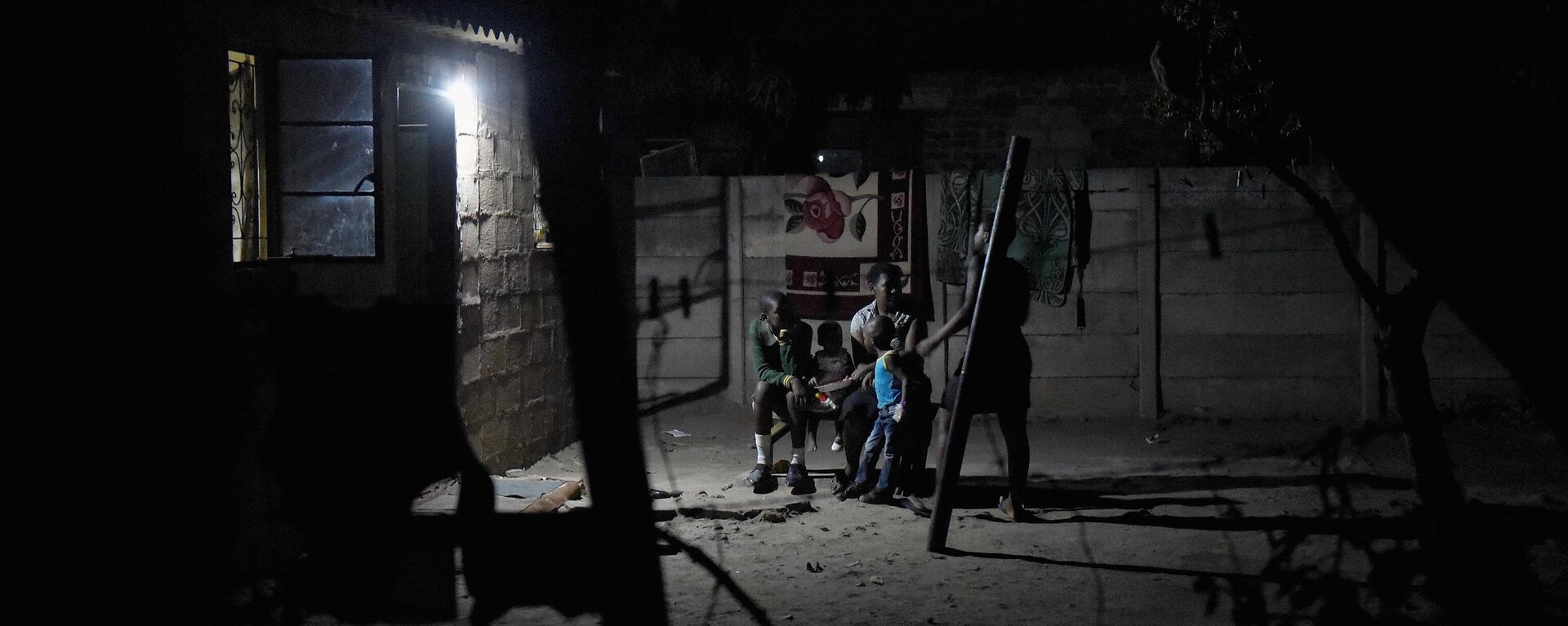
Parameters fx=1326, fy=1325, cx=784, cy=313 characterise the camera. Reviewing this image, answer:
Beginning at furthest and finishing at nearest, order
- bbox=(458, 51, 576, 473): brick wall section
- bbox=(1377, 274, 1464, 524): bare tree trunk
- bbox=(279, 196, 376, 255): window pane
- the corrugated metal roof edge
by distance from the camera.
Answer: bbox=(458, 51, 576, 473): brick wall section < bbox=(279, 196, 376, 255): window pane < the corrugated metal roof edge < bbox=(1377, 274, 1464, 524): bare tree trunk

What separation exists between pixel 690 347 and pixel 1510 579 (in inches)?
303

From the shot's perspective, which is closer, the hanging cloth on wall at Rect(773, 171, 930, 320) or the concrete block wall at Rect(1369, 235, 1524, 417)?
the concrete block wall at Rect(1369, 235, 1524, 417)

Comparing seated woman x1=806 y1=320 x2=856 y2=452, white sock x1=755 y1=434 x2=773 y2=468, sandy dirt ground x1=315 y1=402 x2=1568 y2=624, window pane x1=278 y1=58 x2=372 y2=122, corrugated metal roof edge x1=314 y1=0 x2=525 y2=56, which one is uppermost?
corrugated metal roof edge x1=314 y1=0 x2=525 y2=56

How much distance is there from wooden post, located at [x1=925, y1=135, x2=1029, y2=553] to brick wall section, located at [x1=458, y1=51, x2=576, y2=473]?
10.5 feet

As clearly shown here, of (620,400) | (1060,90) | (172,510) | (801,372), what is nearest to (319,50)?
(172,510)

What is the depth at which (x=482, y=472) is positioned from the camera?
777 cm

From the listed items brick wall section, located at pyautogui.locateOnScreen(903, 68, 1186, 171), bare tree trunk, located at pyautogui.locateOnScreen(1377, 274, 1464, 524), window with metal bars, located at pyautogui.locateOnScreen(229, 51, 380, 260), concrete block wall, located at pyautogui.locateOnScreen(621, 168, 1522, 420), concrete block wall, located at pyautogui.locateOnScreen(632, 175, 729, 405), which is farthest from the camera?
brick wall section, located at pyautogui.locateOnScreen(903, 68, 1186, 171)

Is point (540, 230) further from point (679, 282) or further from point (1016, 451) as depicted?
point (1016, 451)

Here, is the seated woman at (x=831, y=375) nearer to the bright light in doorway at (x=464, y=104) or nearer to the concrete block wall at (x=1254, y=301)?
the bright light in doorway at (x=464, y=104)

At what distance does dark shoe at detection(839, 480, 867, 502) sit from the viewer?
7773 mm

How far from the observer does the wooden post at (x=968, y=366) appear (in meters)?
5.97

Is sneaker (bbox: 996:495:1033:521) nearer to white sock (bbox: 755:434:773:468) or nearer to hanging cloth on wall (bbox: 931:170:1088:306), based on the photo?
white sock (bbox: 755:434:773:468)

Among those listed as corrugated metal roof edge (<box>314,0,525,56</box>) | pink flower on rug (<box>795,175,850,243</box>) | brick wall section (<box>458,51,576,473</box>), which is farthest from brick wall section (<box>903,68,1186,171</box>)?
corrugated metal roof edge (<box>314,0,525,56</box>)

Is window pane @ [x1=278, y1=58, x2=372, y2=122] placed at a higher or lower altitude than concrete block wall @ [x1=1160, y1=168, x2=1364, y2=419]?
higher
